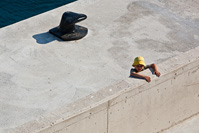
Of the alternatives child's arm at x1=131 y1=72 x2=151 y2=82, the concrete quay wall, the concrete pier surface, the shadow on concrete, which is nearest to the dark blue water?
the concrete pier surface

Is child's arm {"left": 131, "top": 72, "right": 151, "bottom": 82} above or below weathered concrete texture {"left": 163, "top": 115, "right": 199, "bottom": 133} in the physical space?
above

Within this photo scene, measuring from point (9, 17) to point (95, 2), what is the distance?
181 inches

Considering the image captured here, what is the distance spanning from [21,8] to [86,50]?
6.60 metres

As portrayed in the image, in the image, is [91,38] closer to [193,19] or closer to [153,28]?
[153,28]

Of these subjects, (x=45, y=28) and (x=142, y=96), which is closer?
(x=142, y=96)

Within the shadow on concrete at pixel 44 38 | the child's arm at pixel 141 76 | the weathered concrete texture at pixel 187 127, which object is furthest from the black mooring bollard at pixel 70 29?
the weathered concrete texture at pixel 187 127

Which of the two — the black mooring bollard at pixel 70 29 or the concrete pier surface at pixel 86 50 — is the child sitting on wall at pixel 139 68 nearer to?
the concrete pier surface at pixel 86 50

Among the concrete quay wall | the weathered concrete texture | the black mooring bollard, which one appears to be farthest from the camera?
the black mooring bollard

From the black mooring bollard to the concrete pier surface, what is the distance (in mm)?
144

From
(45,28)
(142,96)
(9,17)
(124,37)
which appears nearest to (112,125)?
(142,96)

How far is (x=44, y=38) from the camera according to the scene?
32.6 ft

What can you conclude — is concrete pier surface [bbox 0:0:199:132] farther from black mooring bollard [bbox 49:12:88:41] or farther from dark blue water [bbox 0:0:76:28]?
dark blue water [bbox 0:0:76:28]

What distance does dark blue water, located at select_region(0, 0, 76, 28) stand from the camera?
14820mm

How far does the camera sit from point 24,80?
28.4ft
